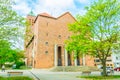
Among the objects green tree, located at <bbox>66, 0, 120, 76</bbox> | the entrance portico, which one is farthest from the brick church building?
green tree, located at <bbox>66, 0, 120, 76</bbox>

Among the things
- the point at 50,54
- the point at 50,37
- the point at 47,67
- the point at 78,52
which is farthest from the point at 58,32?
the point at 78,52

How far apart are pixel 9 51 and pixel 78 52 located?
10478 mm

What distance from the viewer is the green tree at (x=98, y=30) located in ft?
82.9

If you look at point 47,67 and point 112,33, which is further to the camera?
point 47,67

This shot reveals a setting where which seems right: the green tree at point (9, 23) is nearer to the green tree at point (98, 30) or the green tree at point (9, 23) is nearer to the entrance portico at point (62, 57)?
the green tree at point (98, 30)

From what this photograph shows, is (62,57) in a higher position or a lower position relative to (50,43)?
Result: lower

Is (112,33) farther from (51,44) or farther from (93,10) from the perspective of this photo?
(51,44)

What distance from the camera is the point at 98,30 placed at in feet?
85.0

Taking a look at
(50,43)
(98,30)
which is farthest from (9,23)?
(50,43)

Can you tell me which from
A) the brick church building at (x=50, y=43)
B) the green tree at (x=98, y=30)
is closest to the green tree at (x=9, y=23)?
the green tree at (x=98, y=30)

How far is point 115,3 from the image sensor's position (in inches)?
1024

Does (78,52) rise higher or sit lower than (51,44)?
lower

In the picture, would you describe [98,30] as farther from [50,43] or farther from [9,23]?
[50,43]

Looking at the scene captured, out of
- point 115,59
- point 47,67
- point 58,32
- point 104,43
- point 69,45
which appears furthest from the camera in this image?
point 115,59
